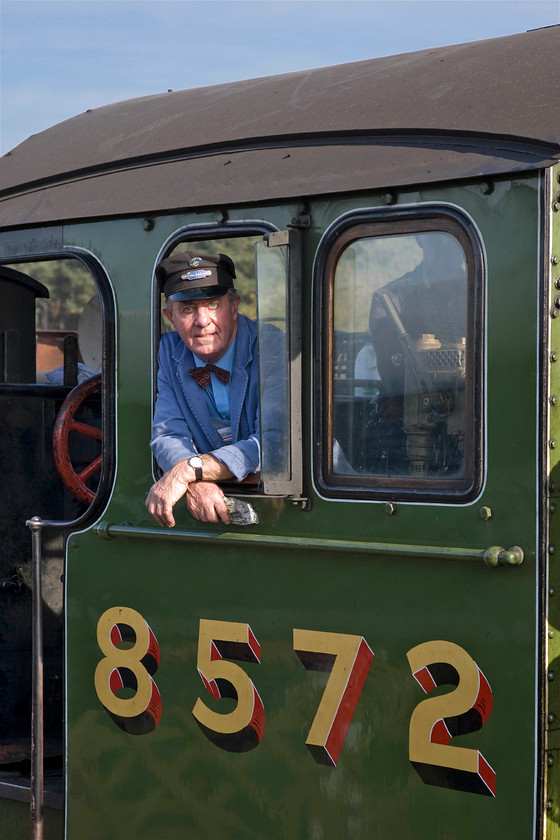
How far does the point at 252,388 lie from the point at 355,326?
18.9 inches

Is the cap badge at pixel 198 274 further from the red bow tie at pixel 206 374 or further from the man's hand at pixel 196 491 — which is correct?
the man's hand at pixel 196 491

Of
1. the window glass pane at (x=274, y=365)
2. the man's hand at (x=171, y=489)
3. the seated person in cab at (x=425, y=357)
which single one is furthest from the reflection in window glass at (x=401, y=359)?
the man's hand at (x=171, y=489)

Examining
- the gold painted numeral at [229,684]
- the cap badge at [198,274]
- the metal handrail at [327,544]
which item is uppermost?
the cap badge at [198,274]

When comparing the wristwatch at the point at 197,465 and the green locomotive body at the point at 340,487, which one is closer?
the green locomotive body at the point at 340,487

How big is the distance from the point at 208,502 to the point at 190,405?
0.37 metres

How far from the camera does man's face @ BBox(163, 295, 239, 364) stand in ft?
10.8

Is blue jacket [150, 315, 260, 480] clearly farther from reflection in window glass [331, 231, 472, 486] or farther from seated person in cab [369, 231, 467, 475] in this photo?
seated person in cab [369, 231, 467, 475]

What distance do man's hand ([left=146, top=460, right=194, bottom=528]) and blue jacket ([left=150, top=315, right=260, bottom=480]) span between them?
64mm

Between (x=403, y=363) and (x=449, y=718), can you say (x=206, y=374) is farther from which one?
(x=449, y=718)

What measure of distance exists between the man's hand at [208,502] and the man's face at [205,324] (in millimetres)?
461

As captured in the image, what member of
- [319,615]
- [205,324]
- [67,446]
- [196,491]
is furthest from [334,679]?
[67,446]

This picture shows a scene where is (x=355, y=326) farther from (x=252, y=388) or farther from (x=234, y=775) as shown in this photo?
(x=234, y=775)

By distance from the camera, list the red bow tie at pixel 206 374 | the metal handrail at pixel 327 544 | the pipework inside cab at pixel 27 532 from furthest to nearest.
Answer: the pipework inside cab at pixel 27 532 < the red bow tie at pixel 206 374 < the metal handrail at pixel 327 544

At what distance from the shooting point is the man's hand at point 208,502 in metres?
3.08
